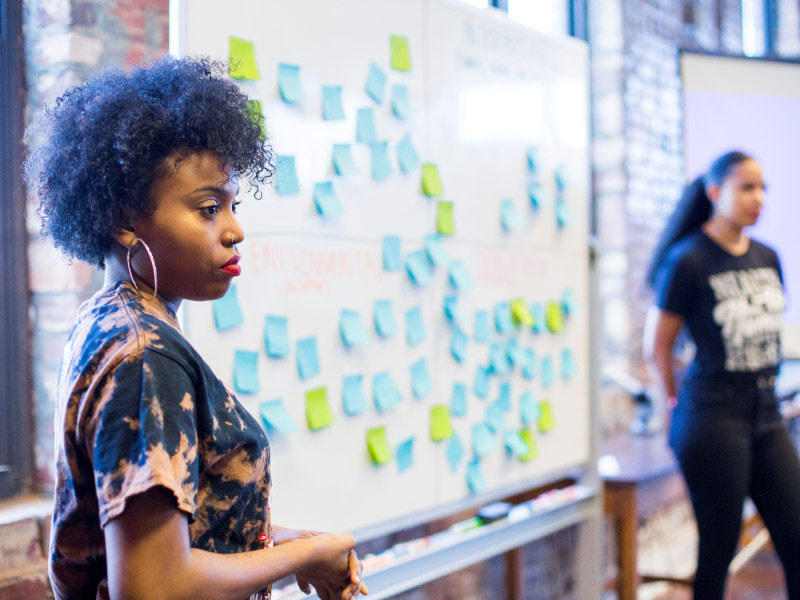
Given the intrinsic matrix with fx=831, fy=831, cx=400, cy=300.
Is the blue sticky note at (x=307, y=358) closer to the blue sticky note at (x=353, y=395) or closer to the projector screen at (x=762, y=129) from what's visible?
the blue sticky note at (x=353, y=395)

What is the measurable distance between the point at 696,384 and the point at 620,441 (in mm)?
1082

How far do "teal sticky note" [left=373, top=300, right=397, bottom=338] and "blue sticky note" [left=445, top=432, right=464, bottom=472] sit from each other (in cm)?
34

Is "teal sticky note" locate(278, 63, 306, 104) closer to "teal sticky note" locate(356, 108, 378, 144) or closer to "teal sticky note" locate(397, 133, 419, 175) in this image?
"teal sticky note" locate(356, 108, 378, 144)

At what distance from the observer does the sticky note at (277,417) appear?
1.51m

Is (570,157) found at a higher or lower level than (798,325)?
higher

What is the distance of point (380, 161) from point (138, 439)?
111 cm

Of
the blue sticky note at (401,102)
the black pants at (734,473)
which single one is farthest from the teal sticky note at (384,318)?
the black pants at (734,473)

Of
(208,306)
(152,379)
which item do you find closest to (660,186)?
(208,306)

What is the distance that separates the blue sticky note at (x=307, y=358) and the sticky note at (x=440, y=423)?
388 millimetres

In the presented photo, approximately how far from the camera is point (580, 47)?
2395 millimetres

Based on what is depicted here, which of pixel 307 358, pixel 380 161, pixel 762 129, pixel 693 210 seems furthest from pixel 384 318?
pixel 762 129

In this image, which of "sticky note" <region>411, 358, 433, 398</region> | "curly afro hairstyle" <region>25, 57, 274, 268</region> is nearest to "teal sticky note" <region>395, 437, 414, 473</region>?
"sticky note" <region>411, 358, 433, 398</region>

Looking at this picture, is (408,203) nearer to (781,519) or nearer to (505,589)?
(781,519)

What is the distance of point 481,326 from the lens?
204 centimetres
